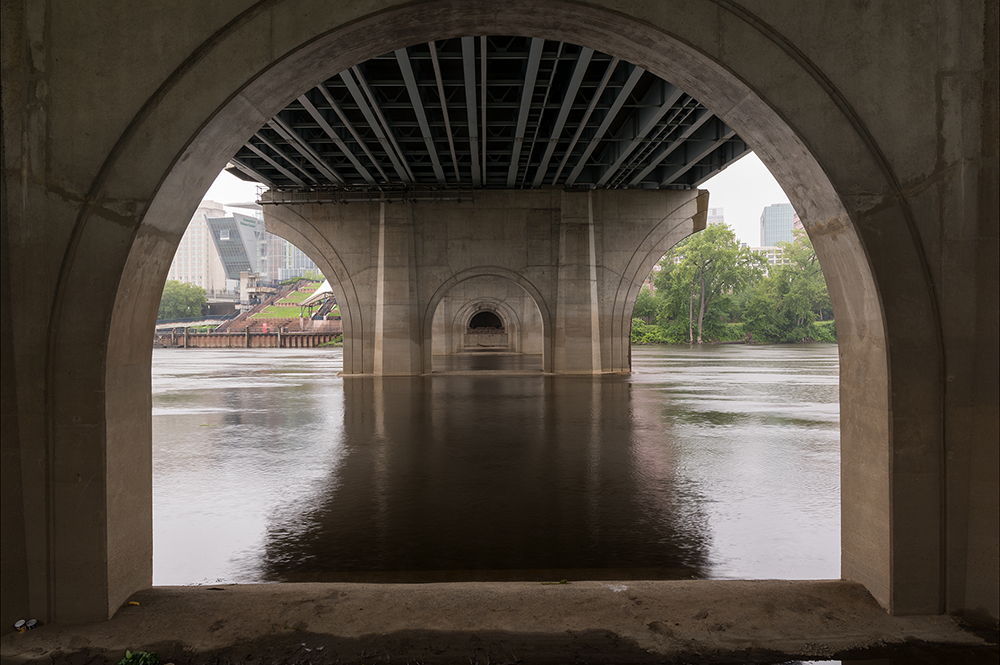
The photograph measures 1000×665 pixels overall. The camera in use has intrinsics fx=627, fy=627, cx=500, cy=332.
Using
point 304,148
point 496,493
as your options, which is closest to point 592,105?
point 304,148

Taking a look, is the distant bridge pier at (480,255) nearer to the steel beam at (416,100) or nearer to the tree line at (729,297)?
the steel beam at (416,100)

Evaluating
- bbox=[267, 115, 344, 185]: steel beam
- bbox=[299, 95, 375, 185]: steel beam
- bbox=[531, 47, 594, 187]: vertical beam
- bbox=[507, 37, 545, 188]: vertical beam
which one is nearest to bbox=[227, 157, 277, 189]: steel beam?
bbox=[267, 115, 344, 185]: steel beam

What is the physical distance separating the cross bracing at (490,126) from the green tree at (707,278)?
55.7 m

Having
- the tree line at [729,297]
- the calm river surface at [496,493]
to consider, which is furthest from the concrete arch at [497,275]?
the tree line at [729,297]

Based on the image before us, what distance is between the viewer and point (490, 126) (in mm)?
18828

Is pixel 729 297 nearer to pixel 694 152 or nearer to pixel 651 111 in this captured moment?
pixel 694 152

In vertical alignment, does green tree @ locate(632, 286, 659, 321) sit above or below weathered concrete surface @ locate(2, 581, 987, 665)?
above

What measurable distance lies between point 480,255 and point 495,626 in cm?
2321

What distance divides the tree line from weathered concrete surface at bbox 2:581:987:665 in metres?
78.2

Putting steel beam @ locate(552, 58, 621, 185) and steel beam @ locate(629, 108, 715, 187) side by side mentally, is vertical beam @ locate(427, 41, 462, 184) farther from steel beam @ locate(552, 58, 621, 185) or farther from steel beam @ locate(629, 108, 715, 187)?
steel beam @ locate(629, 108, 715, 187)

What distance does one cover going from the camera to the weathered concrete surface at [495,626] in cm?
354

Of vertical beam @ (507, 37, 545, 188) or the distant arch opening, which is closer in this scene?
vertical beam @ (507, 37, 545, 188)

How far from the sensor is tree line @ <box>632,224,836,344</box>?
79.4 m

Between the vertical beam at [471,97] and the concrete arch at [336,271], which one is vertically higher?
the vertical beam at [471,97]
